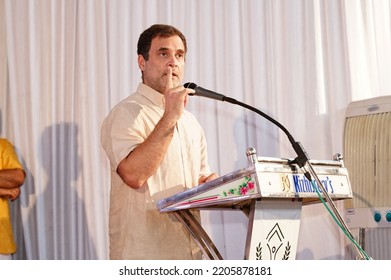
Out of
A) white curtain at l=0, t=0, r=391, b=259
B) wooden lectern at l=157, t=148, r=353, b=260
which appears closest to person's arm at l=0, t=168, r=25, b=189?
white curtain at l=0, t=0, r=391, b=259

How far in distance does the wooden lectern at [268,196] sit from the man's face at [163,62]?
66cm

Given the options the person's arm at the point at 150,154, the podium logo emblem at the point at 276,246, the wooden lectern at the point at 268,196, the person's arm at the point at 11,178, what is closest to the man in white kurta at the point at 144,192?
the person's arm at the point at 150,154

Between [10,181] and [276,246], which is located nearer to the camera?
[276,246]

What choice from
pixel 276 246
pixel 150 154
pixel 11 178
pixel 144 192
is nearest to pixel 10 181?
pixel 11 178

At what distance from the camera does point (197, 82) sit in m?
3.15

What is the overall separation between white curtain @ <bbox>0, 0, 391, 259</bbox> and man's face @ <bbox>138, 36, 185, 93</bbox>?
0.69 meters

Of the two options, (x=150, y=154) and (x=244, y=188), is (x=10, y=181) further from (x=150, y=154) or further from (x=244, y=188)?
(x=244, y=188)

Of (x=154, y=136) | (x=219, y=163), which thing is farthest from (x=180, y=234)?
(x=219, y=163)

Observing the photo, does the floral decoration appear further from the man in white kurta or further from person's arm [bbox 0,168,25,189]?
person's arm [bbox 0,168,25,189]

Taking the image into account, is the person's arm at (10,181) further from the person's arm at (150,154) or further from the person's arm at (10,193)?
the person's arm at (150,154)

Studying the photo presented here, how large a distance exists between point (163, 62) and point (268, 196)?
960mm

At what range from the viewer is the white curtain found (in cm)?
310

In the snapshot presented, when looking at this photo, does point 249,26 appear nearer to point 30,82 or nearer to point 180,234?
point 30,82
